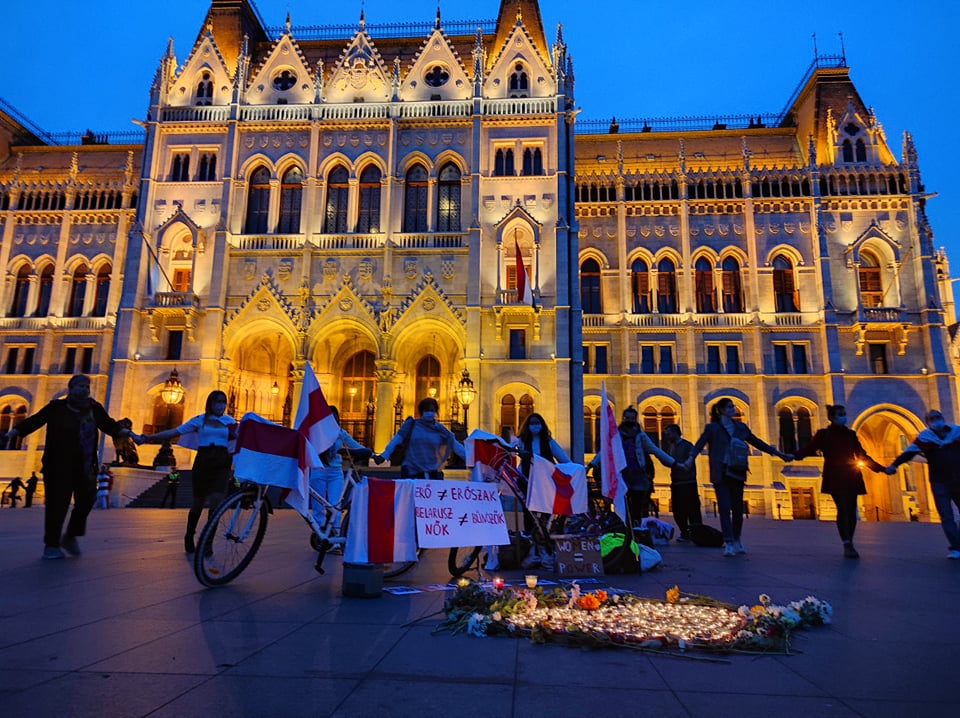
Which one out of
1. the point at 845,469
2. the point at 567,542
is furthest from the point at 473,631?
the point at 845,469

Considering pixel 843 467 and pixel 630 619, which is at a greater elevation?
pixel 843 467

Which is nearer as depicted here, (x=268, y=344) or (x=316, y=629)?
(x=316, y=629)

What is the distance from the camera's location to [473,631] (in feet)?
14.4

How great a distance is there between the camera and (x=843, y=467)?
963cm

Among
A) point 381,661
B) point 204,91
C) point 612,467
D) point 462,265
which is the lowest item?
point 381,661

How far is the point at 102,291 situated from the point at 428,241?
19750 millimetres

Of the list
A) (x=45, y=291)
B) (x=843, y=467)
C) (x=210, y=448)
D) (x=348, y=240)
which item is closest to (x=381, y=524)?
(x=210, y=448)

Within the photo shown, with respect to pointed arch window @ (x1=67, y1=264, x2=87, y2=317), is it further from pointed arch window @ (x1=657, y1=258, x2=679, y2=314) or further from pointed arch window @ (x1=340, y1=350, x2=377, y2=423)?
pointed arch window @ (x1=657, y1=258, x2=679, y2=314)

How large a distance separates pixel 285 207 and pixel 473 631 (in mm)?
30478

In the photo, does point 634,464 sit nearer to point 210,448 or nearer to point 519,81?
point 210,448

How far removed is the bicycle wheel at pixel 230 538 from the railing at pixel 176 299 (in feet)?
84.0

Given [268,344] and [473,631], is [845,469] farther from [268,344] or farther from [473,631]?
[268,344]

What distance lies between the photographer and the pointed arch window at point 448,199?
31.0 meters

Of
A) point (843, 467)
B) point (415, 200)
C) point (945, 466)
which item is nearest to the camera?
point (843, 467)
